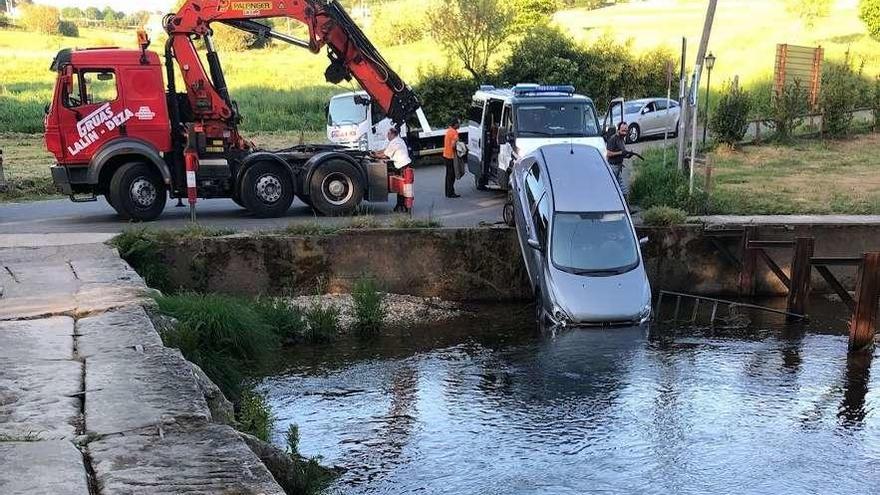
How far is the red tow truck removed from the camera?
15.4 meters

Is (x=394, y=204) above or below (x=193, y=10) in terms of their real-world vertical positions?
below

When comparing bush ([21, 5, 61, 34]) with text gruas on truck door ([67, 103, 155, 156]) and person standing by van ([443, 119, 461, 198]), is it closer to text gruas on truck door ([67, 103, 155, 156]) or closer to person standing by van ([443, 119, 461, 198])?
person standing by van ([443, 119, 461, 198])

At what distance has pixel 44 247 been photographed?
13281mm

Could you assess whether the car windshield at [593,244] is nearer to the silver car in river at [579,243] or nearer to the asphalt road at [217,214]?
the silver car in river at [579,243]

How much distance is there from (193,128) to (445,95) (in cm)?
1519

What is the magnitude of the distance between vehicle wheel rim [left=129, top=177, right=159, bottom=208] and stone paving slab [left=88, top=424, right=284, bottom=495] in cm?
1072

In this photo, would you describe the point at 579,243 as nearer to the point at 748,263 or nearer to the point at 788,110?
the point at 748,263

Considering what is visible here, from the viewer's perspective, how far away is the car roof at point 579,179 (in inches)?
536

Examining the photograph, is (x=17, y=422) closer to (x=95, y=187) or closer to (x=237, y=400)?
(x=237, y=400)

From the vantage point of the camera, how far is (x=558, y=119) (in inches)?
709

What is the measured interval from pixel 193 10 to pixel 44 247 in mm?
5553

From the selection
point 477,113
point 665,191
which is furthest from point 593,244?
point 477,113

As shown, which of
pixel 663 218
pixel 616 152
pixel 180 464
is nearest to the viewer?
pixel 180 464

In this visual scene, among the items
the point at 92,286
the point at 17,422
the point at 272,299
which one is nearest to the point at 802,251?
the point at 272,299
